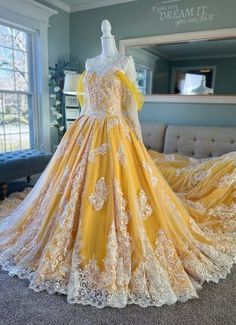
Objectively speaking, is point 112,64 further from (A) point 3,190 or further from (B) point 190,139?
(A) point 3,190

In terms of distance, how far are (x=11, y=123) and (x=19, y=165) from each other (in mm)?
843

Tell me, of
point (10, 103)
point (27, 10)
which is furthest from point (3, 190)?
point (27, 10)

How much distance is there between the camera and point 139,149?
1753mm

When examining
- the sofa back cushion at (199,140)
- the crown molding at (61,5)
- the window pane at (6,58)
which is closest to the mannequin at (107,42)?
the sofa back cushion at (199,140)

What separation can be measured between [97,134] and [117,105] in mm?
240

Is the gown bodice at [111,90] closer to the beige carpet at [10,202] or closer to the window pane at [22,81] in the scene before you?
the beige carpet at [10,202]

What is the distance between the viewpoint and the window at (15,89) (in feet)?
10.5

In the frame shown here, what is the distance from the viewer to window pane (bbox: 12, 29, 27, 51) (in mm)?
3248

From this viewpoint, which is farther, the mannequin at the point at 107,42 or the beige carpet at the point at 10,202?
the beige carpet at the point at 10,202

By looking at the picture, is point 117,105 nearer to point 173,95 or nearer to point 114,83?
point 114,83

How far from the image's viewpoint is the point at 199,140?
10.0 ft

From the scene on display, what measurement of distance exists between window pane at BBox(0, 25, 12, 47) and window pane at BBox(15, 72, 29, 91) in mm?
350

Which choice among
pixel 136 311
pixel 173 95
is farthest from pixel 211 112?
pixel 136 311

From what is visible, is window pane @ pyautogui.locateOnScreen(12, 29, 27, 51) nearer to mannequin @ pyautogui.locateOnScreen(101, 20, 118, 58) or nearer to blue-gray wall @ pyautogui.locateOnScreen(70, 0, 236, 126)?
blue-gray wall @ pyautogui.locateOnScreen(70, 0, 236, 126)
